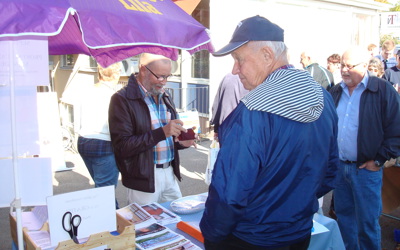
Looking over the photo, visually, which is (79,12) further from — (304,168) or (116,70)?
(116,70)

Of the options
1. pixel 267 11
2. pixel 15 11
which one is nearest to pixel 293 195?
pixel 15 11

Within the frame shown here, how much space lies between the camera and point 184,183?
639 cm

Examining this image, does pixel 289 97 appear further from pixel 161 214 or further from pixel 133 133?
pixel 133 133

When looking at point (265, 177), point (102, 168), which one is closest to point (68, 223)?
point (265, 177)

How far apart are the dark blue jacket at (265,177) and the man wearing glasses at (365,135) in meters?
1.79

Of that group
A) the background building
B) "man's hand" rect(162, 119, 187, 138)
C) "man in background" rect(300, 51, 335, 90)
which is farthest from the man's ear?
the background building

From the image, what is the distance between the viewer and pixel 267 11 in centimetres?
1007

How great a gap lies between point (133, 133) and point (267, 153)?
1699mm

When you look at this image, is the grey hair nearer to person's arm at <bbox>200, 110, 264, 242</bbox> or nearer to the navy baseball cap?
the navy baseball cap

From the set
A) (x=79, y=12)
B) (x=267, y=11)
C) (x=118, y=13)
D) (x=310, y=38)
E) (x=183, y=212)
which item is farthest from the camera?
(x=310, y=38)

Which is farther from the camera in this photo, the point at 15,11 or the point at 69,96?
the point at 69,96

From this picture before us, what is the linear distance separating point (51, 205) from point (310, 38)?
36.0ft

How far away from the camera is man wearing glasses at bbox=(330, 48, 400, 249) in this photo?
339 cm

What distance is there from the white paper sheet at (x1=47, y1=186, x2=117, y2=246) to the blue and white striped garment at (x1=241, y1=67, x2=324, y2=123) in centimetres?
110
